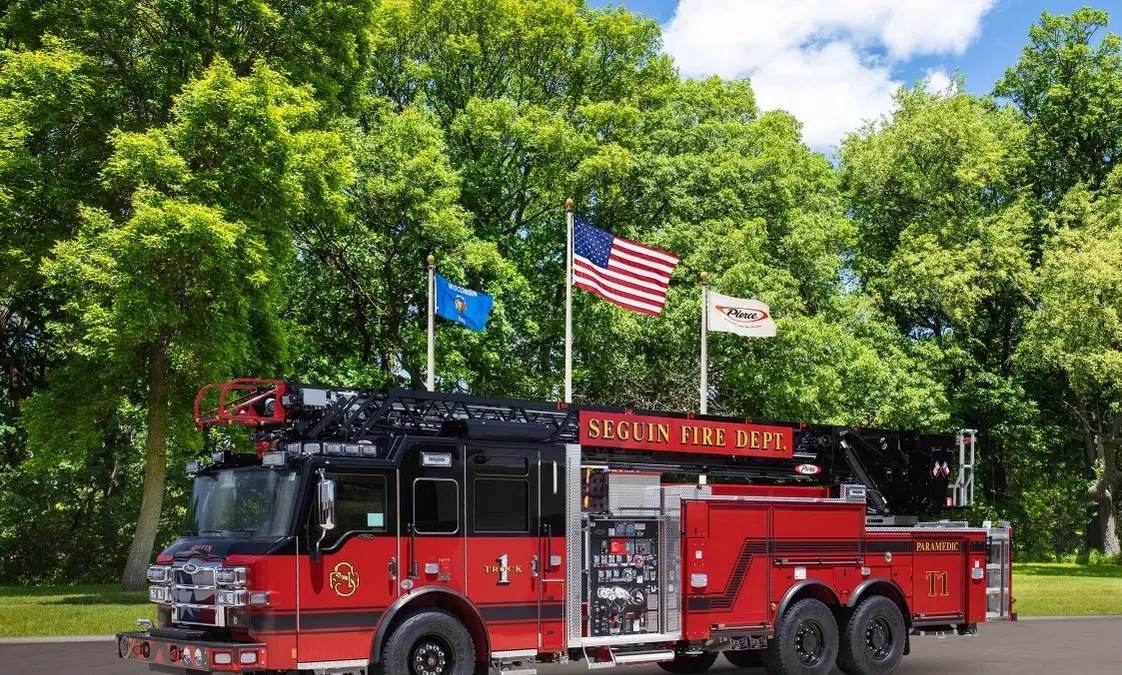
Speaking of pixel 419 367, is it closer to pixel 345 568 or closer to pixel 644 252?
pixel 644 252

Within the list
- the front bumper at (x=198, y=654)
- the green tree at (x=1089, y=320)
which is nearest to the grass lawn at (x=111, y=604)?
the green tree at (x=1089, y=320)

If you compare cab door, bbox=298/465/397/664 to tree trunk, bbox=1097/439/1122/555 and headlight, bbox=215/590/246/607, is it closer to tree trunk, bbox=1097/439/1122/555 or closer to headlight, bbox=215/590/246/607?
headlight, bbox=215/590/246/607

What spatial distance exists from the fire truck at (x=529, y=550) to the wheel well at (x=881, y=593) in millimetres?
28

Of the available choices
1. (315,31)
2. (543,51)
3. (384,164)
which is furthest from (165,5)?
(543,51)

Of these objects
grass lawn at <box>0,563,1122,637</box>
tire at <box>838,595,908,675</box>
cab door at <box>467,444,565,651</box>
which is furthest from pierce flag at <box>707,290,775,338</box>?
cab door at <box>467,444,565,651</box>

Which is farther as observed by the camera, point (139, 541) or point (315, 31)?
point (315, 31)

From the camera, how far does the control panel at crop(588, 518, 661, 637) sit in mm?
13742

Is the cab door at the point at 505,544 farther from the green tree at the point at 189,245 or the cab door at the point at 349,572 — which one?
the green tree at the point at 189,245

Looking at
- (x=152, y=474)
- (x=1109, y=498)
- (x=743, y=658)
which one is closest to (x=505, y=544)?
(x=743, y=658)

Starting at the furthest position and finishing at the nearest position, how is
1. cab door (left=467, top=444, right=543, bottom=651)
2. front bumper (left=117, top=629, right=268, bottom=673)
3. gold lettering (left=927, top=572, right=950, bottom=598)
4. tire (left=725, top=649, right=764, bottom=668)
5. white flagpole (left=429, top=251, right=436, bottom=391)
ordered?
white flagpole (left=429, top=251, right=436, bottom=391)
tire (left=725, top=649, right=764, bottom=668)
gold lettering (left=927, top=572, right=950, bottom=598)
cab door (left=467, top=444, right=543, bottom=651)
front bumper (left=117, top=629, right=268, bottom=673)

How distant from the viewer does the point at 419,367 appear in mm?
36844

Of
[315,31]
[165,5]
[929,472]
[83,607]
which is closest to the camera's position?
[929,472]

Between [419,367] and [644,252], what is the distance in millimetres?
12392

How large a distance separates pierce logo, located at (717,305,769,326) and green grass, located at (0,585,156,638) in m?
13.6
